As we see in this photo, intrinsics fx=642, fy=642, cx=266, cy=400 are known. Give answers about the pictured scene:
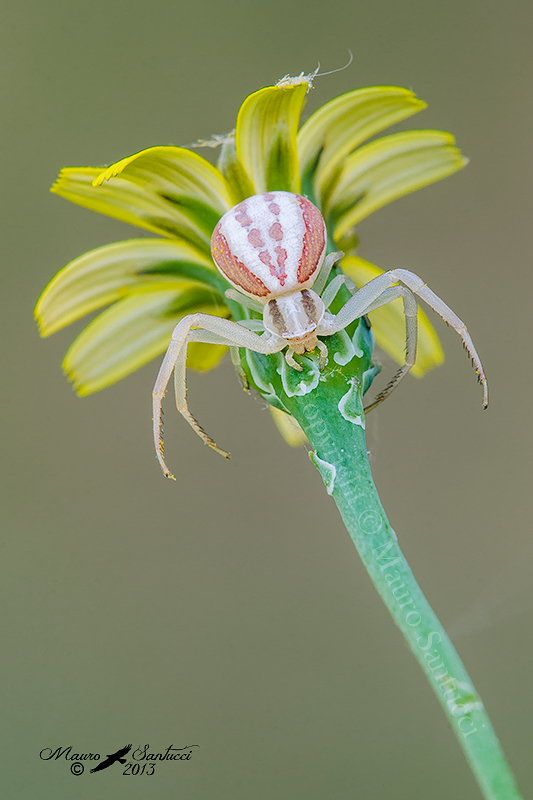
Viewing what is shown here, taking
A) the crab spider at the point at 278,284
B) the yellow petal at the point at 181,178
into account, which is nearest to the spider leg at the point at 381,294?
the crab spider at the point at 278,284

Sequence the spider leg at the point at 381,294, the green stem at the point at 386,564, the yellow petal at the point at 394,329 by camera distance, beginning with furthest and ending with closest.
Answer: the yellow petal at the point at 394,329 < the spider leg at the point at 381,294 < the green stem at the point at 386,564

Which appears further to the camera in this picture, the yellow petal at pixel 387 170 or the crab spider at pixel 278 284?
the yellow petal at pixel 387 170

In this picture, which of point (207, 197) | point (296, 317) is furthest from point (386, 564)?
point (207, 197)

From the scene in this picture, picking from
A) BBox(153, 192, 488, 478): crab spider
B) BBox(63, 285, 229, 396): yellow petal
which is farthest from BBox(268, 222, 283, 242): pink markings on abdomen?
BBox(63, 285, 229, 396): yellow petal

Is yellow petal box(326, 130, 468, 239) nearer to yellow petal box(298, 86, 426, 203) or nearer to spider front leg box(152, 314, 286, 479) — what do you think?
yellow petal box(298, 86, 426, 203)

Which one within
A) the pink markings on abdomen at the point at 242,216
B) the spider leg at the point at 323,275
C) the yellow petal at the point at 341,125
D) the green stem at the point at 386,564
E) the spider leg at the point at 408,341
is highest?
the yellow petal at the point at 341,125

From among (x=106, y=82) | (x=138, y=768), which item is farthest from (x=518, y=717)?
(x=106, y=82)

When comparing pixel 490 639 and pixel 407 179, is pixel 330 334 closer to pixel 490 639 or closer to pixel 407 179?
pixel 407 179

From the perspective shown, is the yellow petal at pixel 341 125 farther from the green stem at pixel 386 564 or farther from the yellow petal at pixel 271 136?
the green stem at pixel 386 564
